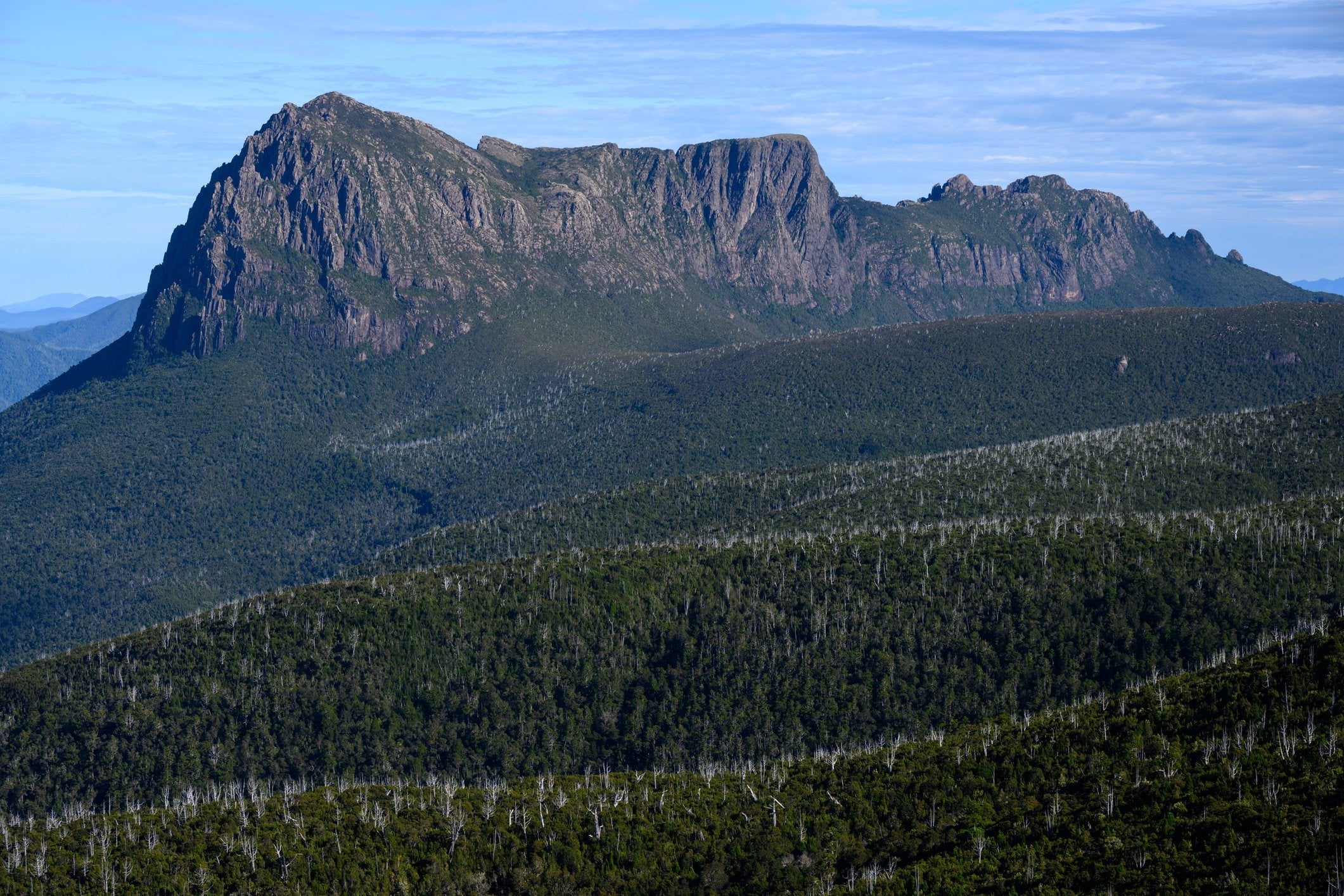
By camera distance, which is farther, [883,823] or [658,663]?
[658,663]

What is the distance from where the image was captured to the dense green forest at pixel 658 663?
566 feet

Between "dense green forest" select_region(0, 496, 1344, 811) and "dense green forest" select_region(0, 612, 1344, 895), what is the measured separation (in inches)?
1908

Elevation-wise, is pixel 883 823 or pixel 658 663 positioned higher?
pixel 883 823

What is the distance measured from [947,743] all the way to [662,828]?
89.6 feet

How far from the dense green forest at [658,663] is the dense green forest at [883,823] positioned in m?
48.5

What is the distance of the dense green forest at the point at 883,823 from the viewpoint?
82.4 m

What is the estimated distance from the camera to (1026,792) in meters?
100

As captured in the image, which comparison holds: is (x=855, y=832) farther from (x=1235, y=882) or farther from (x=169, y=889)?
(x=169, y=889)

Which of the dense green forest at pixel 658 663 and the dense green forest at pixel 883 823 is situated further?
the dense green forest at pixel 658 663

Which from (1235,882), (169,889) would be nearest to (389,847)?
(169,889)

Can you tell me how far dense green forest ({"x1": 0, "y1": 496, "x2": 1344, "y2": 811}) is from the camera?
172 metres

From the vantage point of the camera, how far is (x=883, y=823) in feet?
349

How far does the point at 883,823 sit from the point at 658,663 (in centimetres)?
8688

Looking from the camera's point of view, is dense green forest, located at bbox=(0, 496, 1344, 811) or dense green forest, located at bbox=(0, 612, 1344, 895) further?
dense green forest, located at bbox=(0, 496, 1344, 811)
